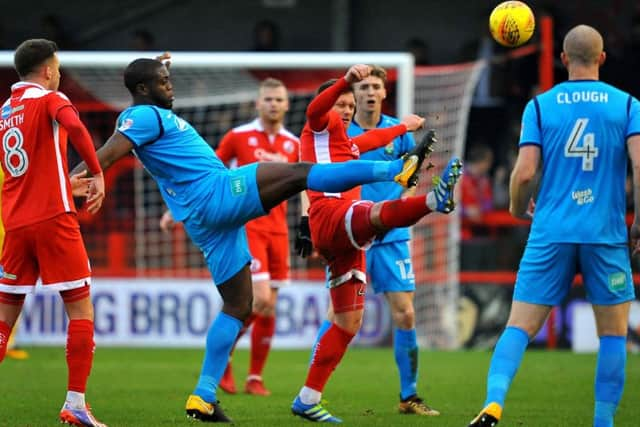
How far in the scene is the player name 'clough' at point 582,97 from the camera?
258 inches

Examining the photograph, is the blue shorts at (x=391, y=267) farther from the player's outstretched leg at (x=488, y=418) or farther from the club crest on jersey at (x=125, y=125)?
the player's outstretched leg at (x=488, y=418)

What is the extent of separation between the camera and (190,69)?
49.9 feet

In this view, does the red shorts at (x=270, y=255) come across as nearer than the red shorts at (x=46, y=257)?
No

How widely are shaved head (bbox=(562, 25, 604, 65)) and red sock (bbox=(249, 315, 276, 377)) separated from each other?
14.5 ft

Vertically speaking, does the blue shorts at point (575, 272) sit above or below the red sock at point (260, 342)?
above

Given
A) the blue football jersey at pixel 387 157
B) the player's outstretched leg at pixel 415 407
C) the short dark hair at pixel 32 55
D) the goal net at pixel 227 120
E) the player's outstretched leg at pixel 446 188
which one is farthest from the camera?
the goal net at pixel 227 120

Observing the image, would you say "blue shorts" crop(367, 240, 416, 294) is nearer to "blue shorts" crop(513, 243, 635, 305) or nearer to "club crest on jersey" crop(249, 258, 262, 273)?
"club crest on jersey" crop(249, 258, 262, 273)

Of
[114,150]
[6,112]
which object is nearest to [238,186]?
[114,150]

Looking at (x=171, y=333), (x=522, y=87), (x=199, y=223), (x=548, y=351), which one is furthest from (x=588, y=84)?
(x=522, y=87)

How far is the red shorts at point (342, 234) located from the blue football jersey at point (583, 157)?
43.5 inches

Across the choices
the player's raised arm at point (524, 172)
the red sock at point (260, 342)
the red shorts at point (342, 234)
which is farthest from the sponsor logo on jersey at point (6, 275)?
the red sock at point (260, 342)

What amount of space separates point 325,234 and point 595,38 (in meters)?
2.00

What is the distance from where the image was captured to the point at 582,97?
6.56 m

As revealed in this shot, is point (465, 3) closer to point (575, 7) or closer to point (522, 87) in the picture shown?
point (575, 7)
